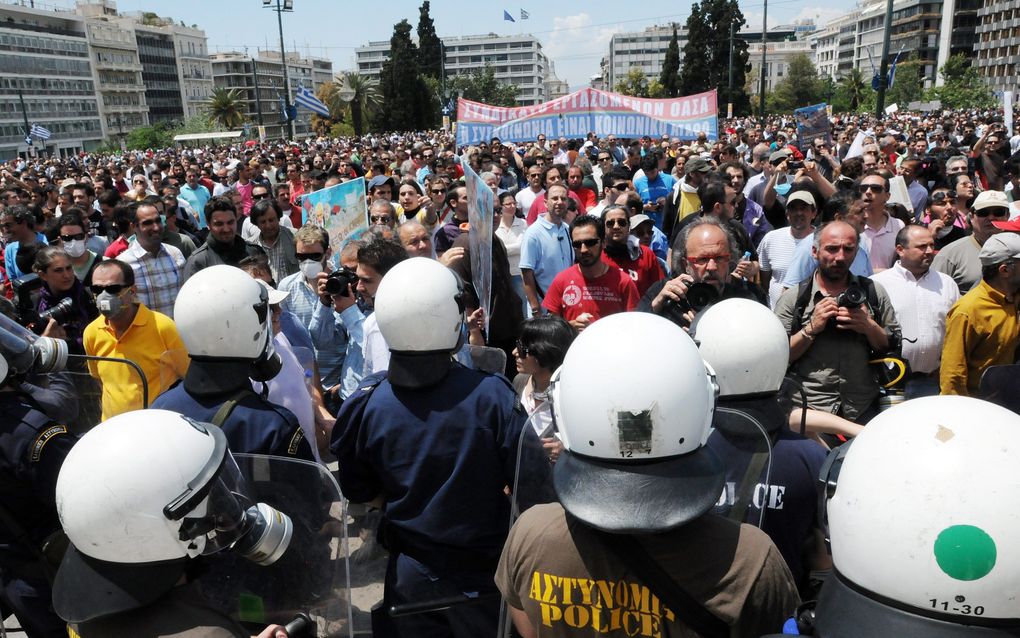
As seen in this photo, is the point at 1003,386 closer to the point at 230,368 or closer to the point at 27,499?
the point at 230,368

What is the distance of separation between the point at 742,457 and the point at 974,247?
4285 millimetres

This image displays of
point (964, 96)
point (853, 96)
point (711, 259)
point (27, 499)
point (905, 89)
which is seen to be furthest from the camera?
point (905, 89)

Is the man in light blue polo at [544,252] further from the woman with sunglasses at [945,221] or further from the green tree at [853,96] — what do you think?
the green tree at [853,96]

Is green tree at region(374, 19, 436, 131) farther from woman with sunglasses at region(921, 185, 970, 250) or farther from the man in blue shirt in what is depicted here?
woman with sunglasses at region(921, 185, 970, 250)

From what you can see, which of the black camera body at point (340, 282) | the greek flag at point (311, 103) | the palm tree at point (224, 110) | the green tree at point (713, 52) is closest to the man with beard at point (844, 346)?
the black camera body at point (340, 282)

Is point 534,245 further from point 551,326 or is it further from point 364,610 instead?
point 364,610

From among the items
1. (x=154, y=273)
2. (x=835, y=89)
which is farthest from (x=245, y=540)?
(x=835, y=89)

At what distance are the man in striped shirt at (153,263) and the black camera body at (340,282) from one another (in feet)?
7.21

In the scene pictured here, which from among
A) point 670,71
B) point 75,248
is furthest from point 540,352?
point 670,71

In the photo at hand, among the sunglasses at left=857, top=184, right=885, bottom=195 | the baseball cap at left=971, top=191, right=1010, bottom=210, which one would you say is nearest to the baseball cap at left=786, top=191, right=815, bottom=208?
the sunglasses at left=857, top=184, right=885, bottom=195

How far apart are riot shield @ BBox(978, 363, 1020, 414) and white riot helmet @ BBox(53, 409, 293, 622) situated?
10.7 feet

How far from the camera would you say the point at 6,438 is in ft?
8.32

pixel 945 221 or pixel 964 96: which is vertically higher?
→ pixel 964 96

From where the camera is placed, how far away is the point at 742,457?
2133 mm
